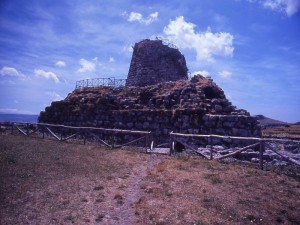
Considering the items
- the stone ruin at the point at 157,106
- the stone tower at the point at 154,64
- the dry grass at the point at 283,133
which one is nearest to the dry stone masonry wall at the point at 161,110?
the stone ruin at the point at 157,106

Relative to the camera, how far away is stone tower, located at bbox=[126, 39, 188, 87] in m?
36.9

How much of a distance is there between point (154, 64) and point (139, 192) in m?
28.3

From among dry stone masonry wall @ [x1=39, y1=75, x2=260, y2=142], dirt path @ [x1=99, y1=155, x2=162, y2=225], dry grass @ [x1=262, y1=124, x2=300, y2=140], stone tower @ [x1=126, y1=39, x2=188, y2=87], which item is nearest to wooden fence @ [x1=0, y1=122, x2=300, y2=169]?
dry stone masonry wall @ [x1=39, y1=75, x2=260, y2=142]

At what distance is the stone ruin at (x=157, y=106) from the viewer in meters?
20.9

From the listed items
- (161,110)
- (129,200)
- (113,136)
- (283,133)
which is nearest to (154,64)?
(161,110)

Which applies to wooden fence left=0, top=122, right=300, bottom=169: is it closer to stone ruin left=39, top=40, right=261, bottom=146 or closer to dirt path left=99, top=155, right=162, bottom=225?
stone ruin left=39, top=40, right=261, bottom=146

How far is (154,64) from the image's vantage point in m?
37.3

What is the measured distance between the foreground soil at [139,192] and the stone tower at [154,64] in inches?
910

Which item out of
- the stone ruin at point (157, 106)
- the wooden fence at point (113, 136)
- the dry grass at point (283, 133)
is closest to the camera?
the wooden fence at point (113, 136)

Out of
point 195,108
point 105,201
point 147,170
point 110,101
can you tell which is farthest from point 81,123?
point 105,201

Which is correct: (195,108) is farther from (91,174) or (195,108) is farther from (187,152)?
(91,174)

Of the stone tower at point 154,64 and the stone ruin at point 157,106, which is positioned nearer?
the stone ruin at point 157,106

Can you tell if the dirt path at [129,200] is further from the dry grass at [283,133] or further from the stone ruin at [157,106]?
the dry grass at [283,133]

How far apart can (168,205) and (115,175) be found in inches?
155
